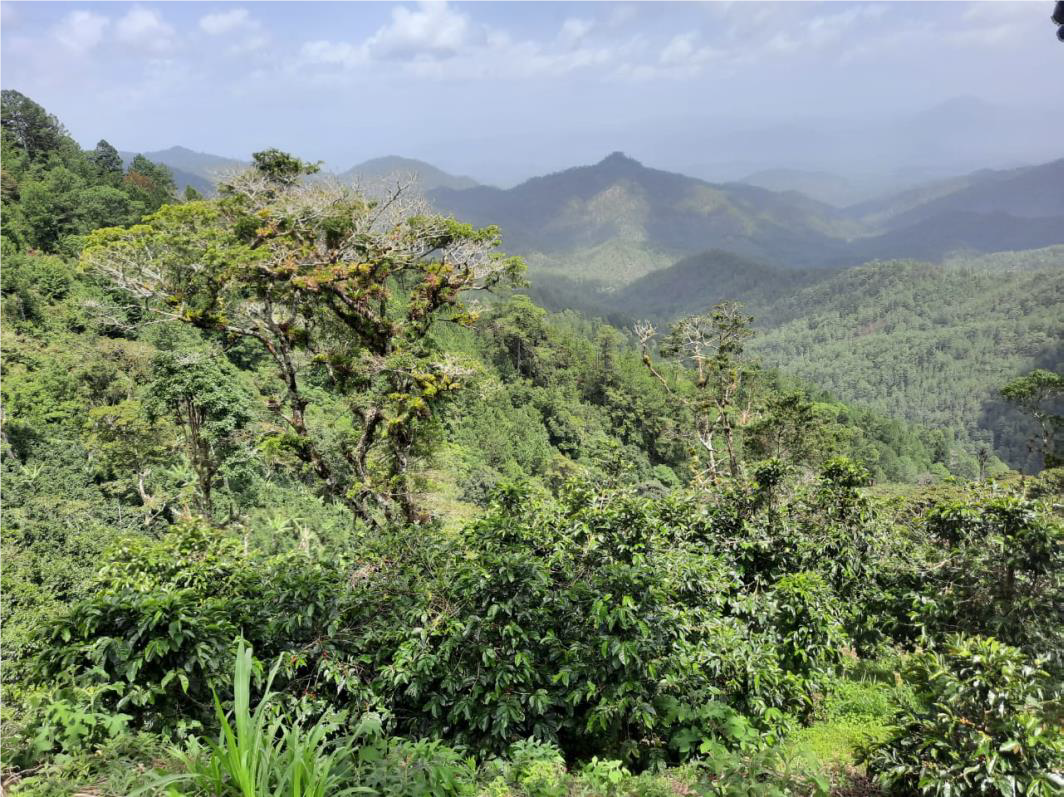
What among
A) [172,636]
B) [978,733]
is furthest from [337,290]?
[978,733]

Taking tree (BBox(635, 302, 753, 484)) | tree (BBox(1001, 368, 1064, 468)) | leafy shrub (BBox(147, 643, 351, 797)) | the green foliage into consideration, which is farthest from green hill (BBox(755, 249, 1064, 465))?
leafy shrub (BBox(147, 643, 351, 797))

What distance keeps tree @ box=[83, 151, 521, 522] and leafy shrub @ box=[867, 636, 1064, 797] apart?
324 inches

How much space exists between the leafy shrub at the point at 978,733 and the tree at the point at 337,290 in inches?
324

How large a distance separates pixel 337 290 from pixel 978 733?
1060cm

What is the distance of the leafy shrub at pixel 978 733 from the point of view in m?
3.28

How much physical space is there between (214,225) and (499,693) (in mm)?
12041

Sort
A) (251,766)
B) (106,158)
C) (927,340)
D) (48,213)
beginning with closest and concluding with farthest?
1. (251,766)
2. (48,213)
3. (106,158)
4. (927,340)

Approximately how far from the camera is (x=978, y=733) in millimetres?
3482

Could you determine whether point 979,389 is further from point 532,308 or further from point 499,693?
point 499,693

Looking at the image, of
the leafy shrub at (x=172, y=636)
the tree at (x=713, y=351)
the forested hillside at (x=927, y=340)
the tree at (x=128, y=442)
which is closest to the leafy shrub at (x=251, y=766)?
the leafy shrub at (x=172, y=636)

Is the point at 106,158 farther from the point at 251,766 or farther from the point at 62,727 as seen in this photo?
the point at 251,766

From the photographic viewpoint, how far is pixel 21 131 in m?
47.8

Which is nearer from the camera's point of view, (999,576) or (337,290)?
(999,576)

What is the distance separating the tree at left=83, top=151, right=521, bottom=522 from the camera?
10.6 meters
